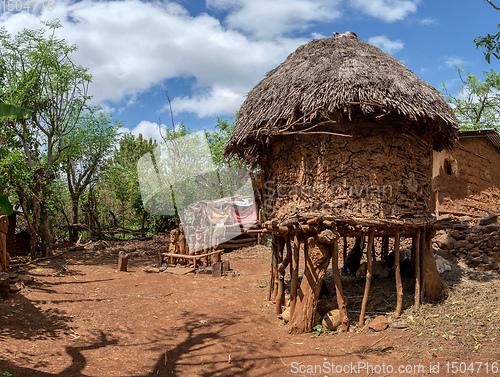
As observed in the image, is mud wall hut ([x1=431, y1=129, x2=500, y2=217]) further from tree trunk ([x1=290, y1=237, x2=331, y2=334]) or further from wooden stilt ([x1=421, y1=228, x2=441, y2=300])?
tree trunk ([x1=290, y1=237, x2=331, y2=334])

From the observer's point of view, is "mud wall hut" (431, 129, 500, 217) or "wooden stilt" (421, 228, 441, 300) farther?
"mud wall hut" (431, 129, 500, 217)

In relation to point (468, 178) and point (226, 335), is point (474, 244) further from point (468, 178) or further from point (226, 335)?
point (226, 335)

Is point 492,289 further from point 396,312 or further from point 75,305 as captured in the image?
point 75,305

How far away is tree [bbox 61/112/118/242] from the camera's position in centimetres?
1752

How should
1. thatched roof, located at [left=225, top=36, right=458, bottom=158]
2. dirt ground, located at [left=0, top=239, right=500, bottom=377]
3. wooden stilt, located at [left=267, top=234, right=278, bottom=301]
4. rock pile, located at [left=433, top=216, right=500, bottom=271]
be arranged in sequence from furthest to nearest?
rock pile, located at [left=433, top=216, right=500, bottom=271] < wooden stilt, located at [left=267, top=234, right=278, bottom=301] < thatched roof, located at [left=225, top=36, right=458, bottom=158] < dirt ground, located at [left=0, top=239, right=500, bottom=377]

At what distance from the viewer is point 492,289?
6.64 metres

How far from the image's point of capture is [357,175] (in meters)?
6.17

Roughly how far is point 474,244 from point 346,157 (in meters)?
4.94

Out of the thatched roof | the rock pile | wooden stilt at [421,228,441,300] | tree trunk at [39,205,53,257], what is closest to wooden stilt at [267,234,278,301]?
the thatched roof

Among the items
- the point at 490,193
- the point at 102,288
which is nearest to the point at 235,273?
the point at 102,288

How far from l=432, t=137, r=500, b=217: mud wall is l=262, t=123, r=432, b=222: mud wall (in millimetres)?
4162

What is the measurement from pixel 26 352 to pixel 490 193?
12.4 m

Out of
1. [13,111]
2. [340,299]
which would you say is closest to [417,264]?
[340,299]

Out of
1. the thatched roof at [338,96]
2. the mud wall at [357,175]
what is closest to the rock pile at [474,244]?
the thatched roof at [338,96]
